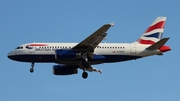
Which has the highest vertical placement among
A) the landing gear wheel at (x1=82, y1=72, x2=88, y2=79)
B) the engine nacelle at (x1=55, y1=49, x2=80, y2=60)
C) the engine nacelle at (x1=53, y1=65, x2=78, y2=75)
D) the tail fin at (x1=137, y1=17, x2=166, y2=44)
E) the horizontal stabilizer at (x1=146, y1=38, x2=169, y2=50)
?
the tail fin at (x1=137, y1=17, x2=166, y2=44)

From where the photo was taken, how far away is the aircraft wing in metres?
62.6

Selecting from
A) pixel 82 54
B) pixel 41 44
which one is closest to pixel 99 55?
pixel 82 54

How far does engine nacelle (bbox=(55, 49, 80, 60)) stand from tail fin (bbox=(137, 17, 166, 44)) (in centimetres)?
1034

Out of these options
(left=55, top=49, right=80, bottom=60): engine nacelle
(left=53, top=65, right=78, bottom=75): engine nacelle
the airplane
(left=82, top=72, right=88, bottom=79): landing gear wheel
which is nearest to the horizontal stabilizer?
the airplane

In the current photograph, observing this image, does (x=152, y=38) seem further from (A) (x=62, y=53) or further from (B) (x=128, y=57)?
(A) (x=62, y=53)

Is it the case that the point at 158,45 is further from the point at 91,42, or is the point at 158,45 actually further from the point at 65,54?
the point at 65,54

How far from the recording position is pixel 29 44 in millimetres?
69375

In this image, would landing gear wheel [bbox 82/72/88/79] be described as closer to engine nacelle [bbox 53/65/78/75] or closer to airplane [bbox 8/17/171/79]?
airplane [bbox 8/17/171/79]

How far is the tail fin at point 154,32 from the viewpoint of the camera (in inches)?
2854

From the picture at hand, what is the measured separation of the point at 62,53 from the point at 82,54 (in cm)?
285

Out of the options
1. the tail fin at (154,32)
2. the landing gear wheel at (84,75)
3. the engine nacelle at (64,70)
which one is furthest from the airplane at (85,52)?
the engine nacelle at (64,70)

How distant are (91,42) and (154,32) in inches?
475

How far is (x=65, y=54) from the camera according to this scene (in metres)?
65.8

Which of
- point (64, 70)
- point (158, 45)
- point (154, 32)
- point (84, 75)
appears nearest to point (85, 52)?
point (84, 75)
